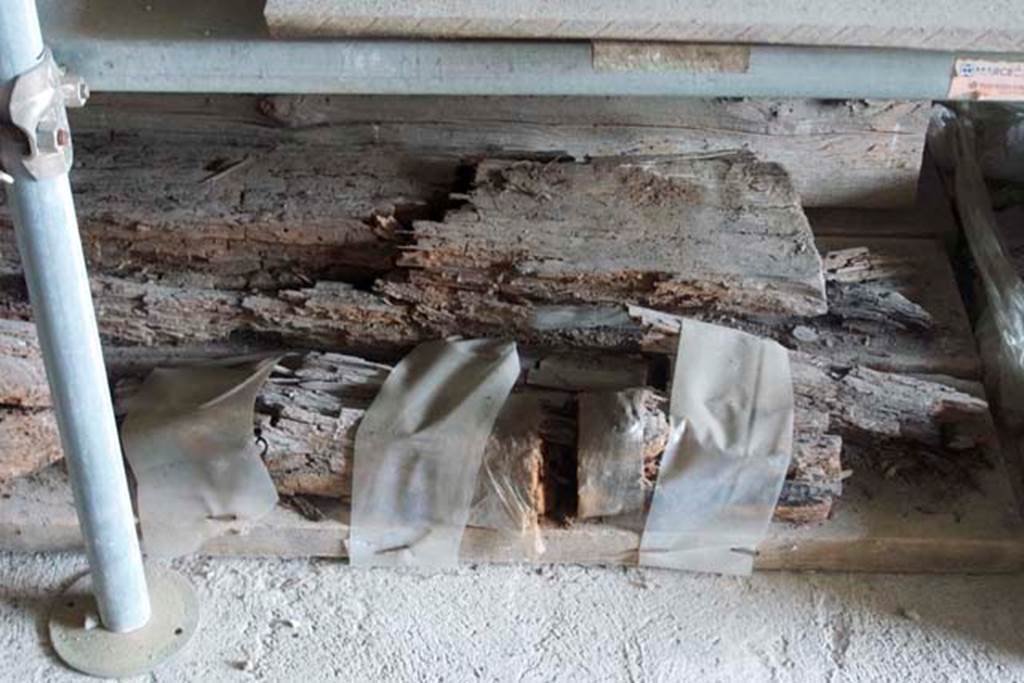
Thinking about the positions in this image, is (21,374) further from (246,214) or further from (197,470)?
(246,214)

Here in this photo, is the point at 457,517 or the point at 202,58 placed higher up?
the point at 202,58

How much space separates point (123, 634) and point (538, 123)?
1.03 meters

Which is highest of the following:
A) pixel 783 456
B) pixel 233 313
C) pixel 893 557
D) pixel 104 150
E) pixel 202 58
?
pixel 202 58

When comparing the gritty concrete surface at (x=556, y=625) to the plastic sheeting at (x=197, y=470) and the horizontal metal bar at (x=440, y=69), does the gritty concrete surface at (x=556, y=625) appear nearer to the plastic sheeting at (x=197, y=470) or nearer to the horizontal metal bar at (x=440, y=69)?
the plastic sheeting at (x=197, y=470)

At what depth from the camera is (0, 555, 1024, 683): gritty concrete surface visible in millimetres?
1866

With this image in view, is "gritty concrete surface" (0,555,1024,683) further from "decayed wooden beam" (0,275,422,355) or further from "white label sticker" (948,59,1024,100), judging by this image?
"white label sticker" (948,59,1024,100)

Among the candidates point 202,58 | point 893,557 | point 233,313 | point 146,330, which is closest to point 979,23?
point 893,557

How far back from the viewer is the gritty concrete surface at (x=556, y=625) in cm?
187

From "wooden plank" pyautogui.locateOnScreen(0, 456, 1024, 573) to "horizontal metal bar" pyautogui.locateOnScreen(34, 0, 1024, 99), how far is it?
2.08 ft

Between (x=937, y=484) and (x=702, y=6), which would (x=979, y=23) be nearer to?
(x=702, y=6)

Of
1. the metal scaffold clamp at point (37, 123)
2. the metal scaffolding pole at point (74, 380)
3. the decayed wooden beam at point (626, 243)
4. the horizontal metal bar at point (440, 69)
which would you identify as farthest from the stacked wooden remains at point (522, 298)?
the metal scaffold clamp at point (37, 123)

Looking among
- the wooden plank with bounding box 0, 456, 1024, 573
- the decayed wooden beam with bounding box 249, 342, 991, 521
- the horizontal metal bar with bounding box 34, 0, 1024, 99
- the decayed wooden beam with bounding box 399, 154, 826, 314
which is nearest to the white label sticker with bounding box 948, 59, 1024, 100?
the horizontal metal bar with bounding box 34, 0, 1024, 99

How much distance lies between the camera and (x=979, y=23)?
5.50 feet

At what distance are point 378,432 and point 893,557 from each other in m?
0.76
